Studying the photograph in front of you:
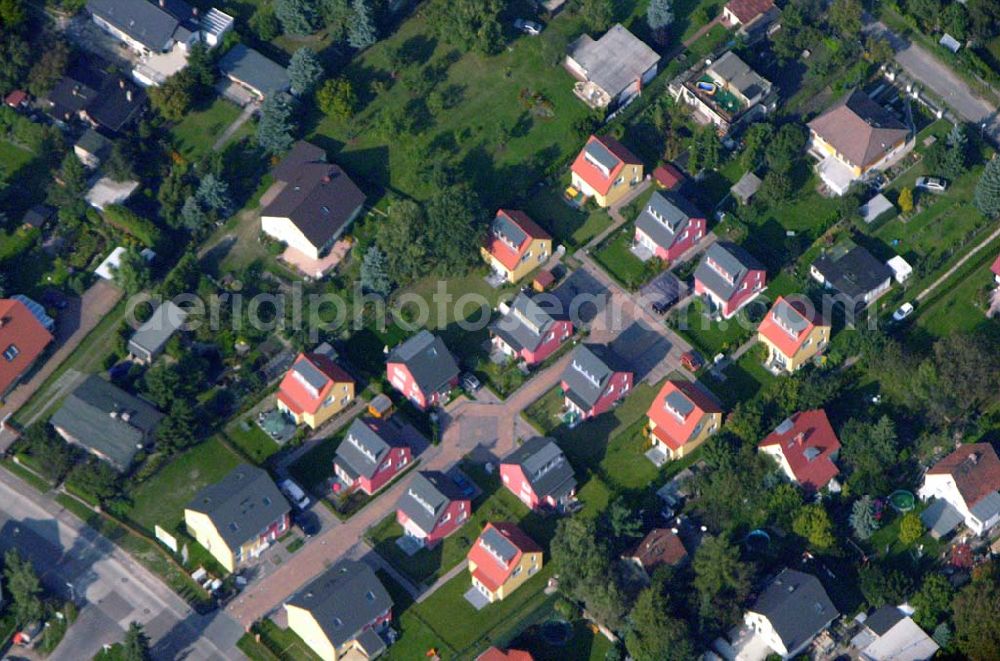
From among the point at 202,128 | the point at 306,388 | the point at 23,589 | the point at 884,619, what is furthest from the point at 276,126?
the point at 884,619

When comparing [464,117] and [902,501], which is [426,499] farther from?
[464,117]

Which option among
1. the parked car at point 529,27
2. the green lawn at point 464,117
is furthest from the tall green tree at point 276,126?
the parked car at point 529,27

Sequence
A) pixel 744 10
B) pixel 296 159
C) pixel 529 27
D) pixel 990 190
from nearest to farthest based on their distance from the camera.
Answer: pixel 990 190
pixel 296 159
pixel 744 10
pixel 529 27

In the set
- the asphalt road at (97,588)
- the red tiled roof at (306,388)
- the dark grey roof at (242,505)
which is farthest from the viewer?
the red tiled roof at (306,388)

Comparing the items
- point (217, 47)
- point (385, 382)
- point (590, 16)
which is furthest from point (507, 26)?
point (385, 382)

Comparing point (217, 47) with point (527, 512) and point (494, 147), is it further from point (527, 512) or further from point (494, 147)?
point (527, 512)

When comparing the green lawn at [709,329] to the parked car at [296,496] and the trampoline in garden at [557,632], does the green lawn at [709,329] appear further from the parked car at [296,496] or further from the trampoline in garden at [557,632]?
the parked car at [296,496]
